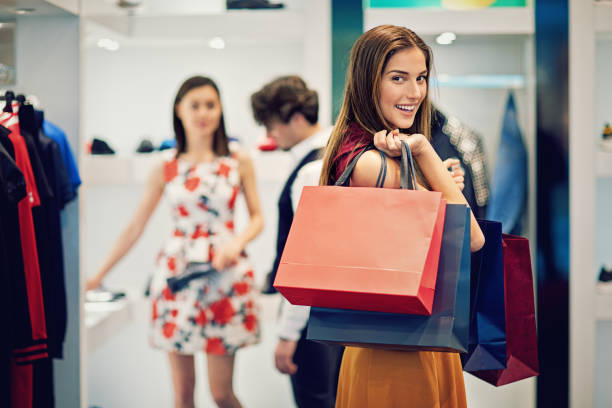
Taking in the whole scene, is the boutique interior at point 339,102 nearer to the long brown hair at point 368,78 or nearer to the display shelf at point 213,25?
the display shelf at point 213,25

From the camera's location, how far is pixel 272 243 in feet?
11.1

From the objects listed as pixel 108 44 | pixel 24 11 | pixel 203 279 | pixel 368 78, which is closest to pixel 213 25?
pixel 108 44

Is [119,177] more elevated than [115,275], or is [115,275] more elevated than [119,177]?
[119,177]

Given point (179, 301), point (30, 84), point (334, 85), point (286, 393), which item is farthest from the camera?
point (286, 393)

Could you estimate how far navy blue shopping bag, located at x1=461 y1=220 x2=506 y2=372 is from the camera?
4.32 feet

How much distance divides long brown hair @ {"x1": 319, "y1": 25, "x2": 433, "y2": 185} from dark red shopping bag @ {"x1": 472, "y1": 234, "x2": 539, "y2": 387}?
16.6 inches

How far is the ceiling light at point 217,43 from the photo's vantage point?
2.99 m

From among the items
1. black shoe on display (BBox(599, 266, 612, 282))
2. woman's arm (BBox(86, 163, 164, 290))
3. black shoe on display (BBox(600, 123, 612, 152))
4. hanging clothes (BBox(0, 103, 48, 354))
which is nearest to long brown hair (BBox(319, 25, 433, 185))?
hanging clothes (BBox(0, 103, 48, 354))

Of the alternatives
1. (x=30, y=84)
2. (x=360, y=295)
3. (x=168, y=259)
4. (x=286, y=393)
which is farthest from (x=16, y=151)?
(x=286, y=393)

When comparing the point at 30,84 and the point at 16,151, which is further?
the point at 30,84

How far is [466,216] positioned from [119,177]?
6.62ft

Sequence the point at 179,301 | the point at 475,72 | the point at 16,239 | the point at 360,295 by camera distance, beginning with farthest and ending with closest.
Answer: the point at 475,72, the point at 179,301, the point at 16,239, the point at 360,295

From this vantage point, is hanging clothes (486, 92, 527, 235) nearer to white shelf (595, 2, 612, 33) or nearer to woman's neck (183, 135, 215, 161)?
white shelf (595, 2, 612, 33)

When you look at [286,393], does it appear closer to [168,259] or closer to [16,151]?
[168,259]
